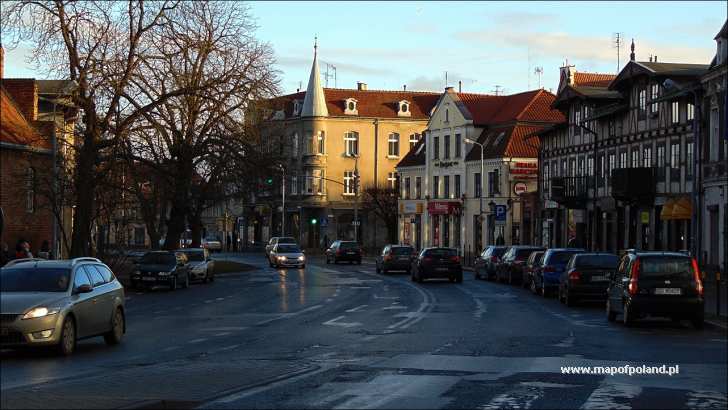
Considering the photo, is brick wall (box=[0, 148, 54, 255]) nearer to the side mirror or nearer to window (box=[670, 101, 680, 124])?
window (box=[670, 101, 680, 124])

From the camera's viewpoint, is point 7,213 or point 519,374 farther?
point 7,213

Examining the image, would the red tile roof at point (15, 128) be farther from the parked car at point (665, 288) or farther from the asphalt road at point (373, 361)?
the parked car at point (665, 288)

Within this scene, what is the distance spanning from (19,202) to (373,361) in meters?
37.4

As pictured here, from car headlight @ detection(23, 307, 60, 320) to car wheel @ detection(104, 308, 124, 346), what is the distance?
8.19 feet

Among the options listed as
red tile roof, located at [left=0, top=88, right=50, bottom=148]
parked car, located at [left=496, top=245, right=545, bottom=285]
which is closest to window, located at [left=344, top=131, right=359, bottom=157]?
red tile roof, located at [left=0, top=88, right=50, bottom=148]

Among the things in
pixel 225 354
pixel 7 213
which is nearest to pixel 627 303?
pixel 225 354

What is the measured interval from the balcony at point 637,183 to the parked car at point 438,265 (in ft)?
37.5

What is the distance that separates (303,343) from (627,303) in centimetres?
813

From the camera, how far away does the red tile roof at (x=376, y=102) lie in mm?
117688

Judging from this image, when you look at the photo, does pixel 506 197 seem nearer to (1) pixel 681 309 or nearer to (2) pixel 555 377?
(1) pixel 681 309

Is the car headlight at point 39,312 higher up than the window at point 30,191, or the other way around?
the window at point 30,191

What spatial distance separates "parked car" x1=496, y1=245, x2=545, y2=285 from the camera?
49.1m

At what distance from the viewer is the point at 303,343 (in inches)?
827

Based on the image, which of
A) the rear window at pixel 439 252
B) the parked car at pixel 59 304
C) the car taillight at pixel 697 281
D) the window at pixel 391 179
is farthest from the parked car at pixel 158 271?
the window at pixel 391 179
